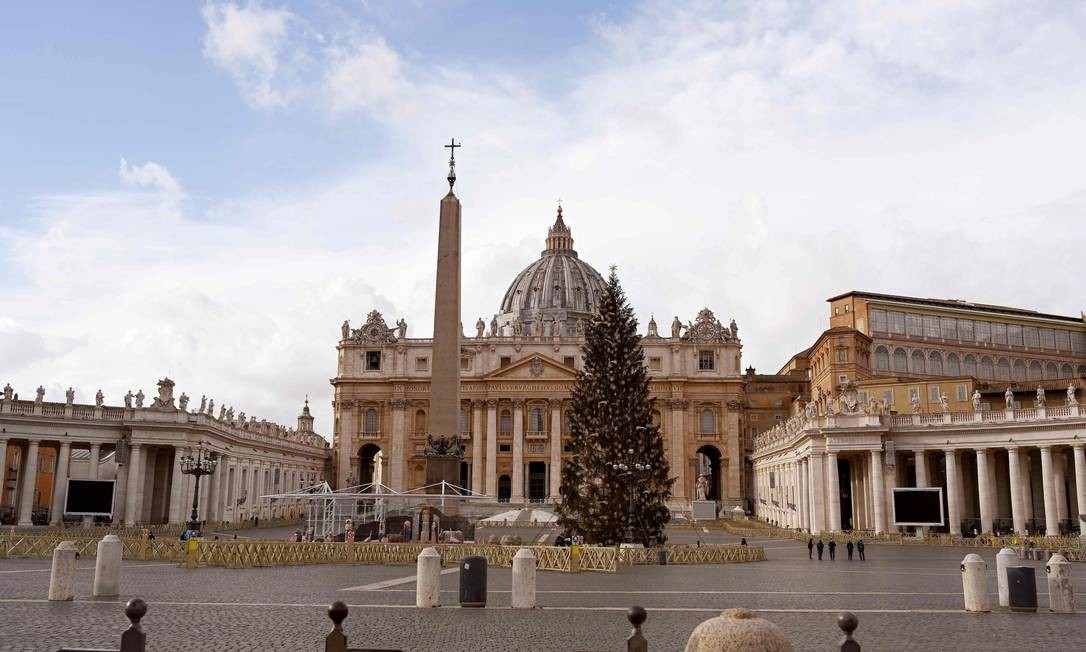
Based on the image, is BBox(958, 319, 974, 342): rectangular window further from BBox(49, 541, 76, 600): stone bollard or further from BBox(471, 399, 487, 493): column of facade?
BBox(49, 541, 76, 600): stone bollard

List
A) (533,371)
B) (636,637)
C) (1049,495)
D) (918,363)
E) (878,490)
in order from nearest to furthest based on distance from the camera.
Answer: (636,637) < (1049,495) < (878,490) < (918,363) < (533,371)

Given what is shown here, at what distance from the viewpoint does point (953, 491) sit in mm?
48219

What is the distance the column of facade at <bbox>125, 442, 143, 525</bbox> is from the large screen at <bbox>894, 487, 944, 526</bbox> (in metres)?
38.9

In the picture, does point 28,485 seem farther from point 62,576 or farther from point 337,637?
point 337,637

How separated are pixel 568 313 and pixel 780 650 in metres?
109

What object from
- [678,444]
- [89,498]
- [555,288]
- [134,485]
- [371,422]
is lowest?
[89,498]

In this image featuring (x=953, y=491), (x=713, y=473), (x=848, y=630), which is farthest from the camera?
(x=713, y=473)

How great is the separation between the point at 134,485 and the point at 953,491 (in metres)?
43.8

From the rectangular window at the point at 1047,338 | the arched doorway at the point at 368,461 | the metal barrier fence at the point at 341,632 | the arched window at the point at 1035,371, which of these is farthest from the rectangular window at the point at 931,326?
the metal barrier fence at the point at 341,632

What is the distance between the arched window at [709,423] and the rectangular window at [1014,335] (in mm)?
26013

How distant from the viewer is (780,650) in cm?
593

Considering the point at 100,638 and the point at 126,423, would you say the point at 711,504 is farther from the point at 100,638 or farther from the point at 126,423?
the point at 100,638

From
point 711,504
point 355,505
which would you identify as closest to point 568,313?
point 711,504

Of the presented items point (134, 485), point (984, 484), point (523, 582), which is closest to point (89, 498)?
point (134, 485)
